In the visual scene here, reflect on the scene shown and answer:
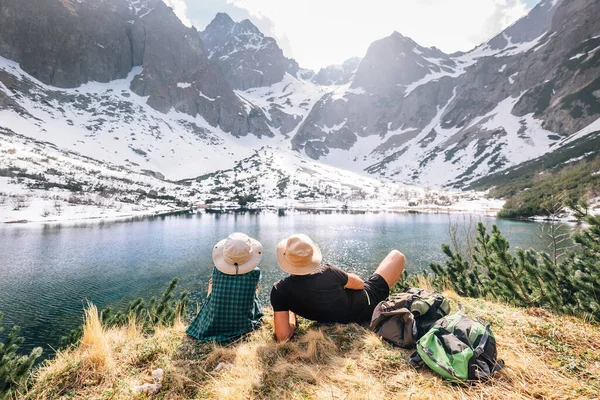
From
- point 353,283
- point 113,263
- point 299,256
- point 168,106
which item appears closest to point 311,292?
point 299,256

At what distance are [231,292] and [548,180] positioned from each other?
105 metres

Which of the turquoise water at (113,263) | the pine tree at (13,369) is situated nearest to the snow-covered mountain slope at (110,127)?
the turquoise water at (113,263)

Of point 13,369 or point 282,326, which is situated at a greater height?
point 282,326

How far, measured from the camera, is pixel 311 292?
420 cm

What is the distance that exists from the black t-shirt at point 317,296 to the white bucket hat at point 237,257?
0.64 m

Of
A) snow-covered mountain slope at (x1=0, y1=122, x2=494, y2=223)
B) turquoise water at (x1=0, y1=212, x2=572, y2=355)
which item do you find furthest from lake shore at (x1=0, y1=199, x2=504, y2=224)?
turquoise water at (x1=0, y1=212, x2=572, y2=355)

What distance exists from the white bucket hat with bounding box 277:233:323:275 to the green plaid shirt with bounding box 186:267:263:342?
32.0 inches

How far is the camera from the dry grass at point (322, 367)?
2607mm

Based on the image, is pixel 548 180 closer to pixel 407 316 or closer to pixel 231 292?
pixel 407 316

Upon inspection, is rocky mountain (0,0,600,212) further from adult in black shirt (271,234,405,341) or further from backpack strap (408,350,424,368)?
backpack strap (408,350,424,368)

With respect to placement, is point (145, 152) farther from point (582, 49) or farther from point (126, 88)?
point (582, 49)

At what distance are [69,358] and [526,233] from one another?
5288cm

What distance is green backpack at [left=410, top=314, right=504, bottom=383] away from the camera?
270 cm

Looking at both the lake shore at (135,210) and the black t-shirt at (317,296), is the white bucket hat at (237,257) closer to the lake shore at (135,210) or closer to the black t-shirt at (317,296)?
the black t-shirt at (317,296)
